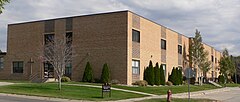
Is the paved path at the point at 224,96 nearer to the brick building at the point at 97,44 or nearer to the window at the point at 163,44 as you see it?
the brick building at the point at 97,44

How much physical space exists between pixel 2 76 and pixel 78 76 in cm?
1274

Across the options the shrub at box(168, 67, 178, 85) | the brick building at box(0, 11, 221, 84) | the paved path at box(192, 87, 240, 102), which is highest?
the brick building at box(0, 11, 221, 84)

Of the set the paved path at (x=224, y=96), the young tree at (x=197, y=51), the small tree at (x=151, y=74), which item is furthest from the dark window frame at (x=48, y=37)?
the young tree at (x=197, y=51)

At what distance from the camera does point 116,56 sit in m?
40.1

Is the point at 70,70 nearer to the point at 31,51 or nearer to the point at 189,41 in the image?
the point at 31,51

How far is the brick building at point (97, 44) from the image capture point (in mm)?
40062

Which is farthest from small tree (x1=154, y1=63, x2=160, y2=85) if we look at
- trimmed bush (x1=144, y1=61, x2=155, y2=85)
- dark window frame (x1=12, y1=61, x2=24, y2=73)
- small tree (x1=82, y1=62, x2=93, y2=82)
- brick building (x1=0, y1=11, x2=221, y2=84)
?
dark window frame (x1=12, y1=61, x2=24, y2=73)

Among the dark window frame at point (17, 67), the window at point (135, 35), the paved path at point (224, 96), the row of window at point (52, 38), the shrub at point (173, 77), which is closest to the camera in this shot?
the paved path at point (224, 96)

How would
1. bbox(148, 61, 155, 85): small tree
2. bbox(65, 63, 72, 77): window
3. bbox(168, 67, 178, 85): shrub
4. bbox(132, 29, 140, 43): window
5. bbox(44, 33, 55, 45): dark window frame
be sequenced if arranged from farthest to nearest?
bbox(168, 67, 178, 85): shrub → bbox(44, 33, 55, 45): dark window frame → bbox(65, 63, 72, 77): window → bbox(148, 61, 155, 85): small tree → bbox(132, 29, 140, 43): window

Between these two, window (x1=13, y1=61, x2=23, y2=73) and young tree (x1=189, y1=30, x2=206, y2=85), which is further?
young tree (x1=189, y1=30, x2=206, y2=85)

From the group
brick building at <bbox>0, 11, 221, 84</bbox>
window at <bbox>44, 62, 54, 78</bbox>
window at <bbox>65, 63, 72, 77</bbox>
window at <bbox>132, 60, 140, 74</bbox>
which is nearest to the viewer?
brick building at <bbox>0, 11, 221, 84</bbox>

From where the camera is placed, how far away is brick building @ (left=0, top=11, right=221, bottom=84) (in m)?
40.1

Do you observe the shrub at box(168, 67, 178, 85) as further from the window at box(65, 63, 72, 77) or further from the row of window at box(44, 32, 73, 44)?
the row of window at box(44, 32, 73, 44)

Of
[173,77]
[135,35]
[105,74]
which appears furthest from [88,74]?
[173,77]
